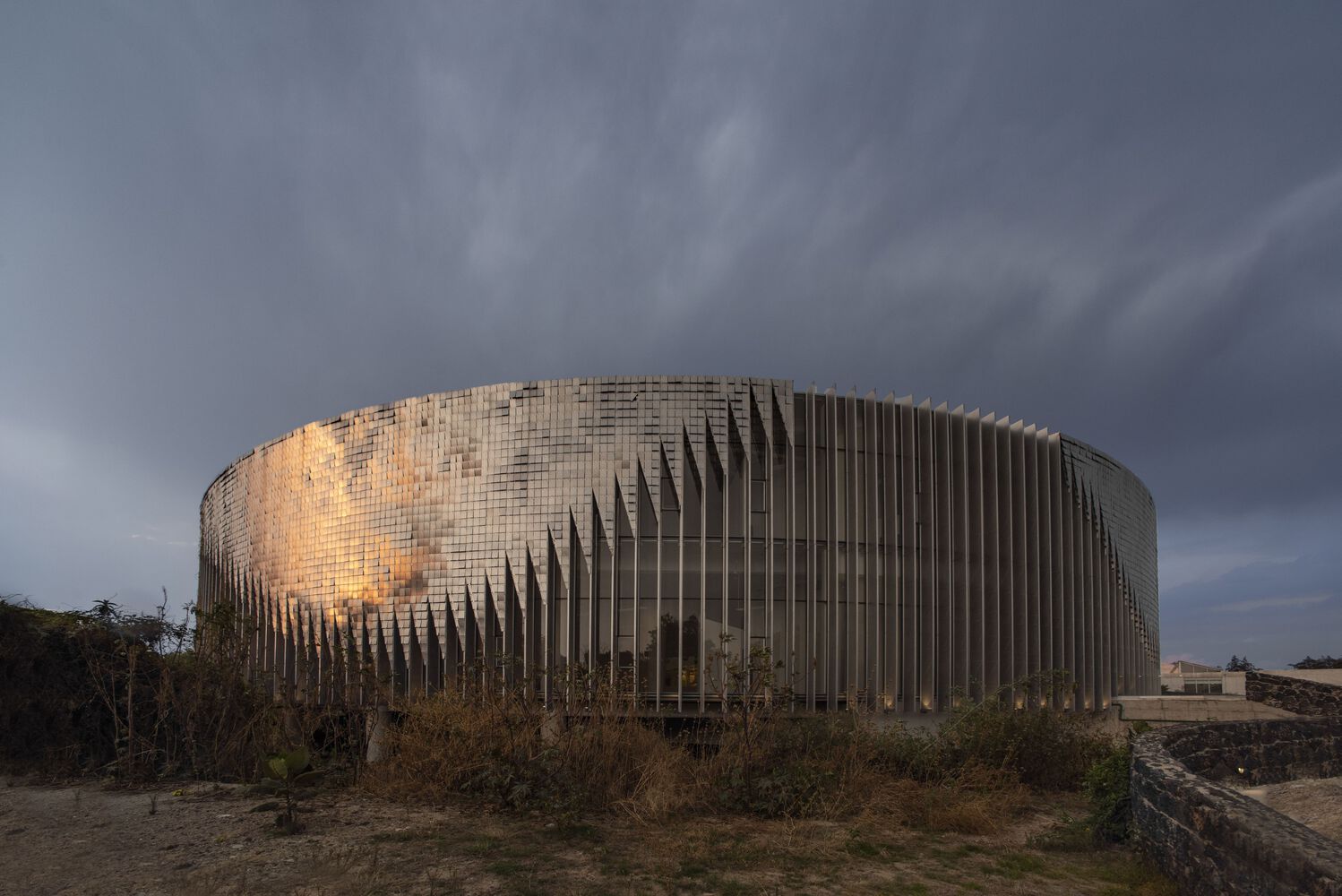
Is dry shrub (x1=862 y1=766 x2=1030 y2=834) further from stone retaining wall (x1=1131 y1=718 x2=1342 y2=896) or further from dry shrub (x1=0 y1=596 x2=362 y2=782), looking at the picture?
dry shrub (x1=0 y1=596 x2=362 y2=782)

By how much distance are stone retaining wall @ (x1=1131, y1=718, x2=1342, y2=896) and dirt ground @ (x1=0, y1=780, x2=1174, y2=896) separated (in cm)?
54

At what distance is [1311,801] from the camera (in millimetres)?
9820

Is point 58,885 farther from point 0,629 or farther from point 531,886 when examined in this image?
point 0,629

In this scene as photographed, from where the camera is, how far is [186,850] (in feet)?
29.4

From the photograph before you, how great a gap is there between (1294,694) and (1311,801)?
19.8 meters

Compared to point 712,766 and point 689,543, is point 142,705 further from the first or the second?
point 689,543

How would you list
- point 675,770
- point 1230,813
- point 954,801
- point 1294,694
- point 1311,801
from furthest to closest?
point 1294,694 → point 675,770 → point 954,801 → point 1311,801 → point 1230,813

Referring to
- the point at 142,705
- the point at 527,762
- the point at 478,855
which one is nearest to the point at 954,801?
the point at 527,762

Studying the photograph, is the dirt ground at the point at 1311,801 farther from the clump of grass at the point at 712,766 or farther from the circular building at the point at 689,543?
the circular building at the point at 689,543

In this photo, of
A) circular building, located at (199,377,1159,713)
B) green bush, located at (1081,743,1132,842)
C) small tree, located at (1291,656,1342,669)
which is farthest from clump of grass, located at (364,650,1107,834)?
small tree, located at (1291,656,1342,669)

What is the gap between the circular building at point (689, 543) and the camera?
62.3 feet

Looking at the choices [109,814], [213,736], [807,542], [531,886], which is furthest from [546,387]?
[531,886]

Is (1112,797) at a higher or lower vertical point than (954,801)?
higher

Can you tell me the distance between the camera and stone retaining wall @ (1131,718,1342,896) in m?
5.68
